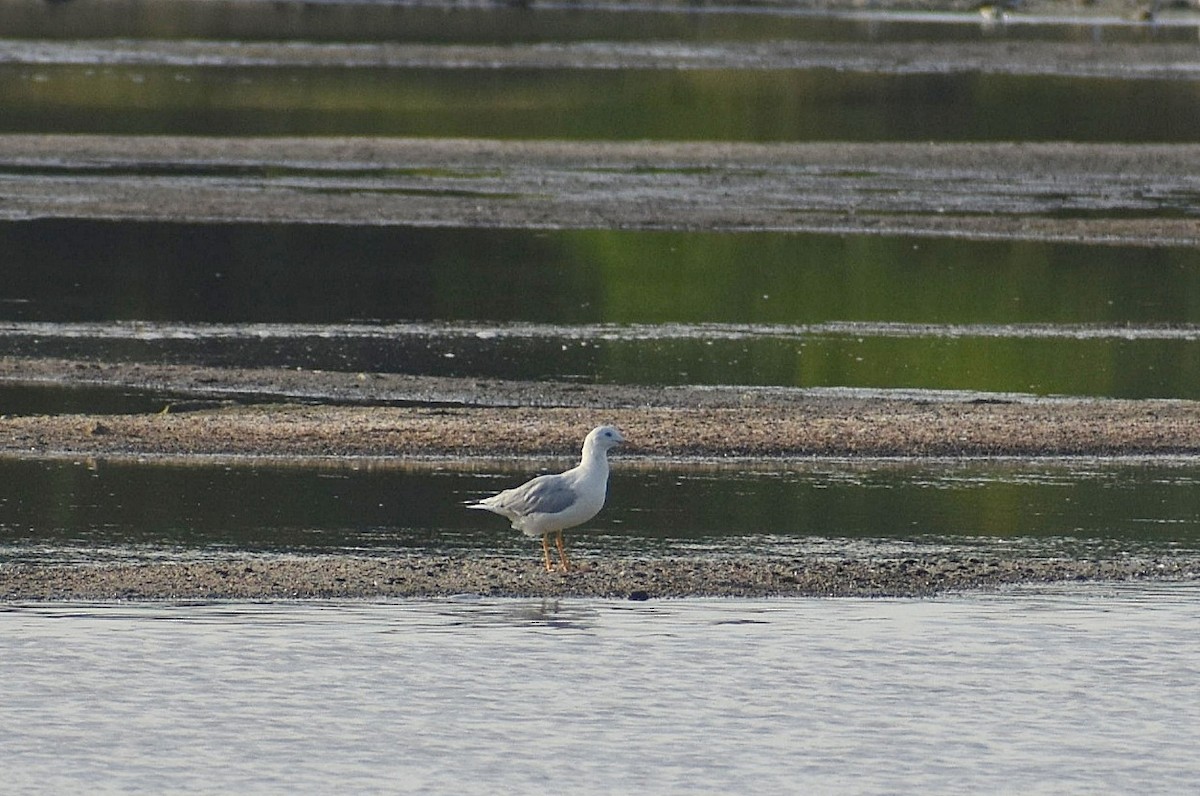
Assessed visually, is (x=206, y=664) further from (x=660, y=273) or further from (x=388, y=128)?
(x=388, y=128)

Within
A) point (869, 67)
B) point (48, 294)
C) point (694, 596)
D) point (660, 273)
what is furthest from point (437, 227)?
point (869, 67)

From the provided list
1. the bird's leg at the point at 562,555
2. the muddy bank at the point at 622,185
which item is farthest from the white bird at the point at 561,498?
the muddy bank at the point at 622,185

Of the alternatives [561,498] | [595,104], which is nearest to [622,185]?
[595,104]

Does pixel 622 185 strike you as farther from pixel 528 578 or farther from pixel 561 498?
pixel 561 498

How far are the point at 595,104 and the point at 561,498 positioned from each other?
4240cm

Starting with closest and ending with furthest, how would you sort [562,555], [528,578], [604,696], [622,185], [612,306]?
[604,696] < [528,578] < [562,555] < [612,306] < [622,185]

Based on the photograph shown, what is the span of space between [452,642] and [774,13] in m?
92.3

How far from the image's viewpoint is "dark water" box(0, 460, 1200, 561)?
1698 centimetres

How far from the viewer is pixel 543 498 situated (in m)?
15.0

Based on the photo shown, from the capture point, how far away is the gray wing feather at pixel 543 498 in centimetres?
1502

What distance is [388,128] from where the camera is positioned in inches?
1964

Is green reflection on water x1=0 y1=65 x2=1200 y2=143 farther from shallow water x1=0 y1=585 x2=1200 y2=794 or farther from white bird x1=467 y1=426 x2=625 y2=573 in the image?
shallow water x1=0 y1=585 x2=1200 y2=794

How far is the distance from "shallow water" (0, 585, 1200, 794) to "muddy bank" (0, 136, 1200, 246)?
73.6ft

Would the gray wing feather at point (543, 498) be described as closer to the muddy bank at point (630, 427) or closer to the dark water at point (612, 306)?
the muddy bank at point (630, 427)
